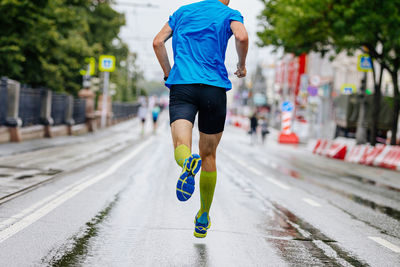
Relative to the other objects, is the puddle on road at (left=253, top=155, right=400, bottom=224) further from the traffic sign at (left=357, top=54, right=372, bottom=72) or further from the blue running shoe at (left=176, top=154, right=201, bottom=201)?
the traffic sign at (left=357, top=54, right=372, bottom=72)

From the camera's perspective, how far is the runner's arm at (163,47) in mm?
5258

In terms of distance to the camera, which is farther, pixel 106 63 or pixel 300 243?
pixel 106 63

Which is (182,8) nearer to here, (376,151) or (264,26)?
(376,151)

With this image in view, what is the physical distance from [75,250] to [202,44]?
Answer: 5.70 feet

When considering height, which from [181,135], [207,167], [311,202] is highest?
[181,135]

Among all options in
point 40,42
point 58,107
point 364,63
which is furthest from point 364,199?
point 58,107

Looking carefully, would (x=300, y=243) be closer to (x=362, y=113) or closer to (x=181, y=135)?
(x=181, y=135)

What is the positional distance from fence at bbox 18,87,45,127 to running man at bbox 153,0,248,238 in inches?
722

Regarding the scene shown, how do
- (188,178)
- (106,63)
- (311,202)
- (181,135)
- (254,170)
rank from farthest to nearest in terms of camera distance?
(106,63), (254,170), (311,202), (181,135), (188,178)

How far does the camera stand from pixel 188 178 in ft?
15.2

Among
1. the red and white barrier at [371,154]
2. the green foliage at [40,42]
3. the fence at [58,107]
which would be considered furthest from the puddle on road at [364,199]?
the fence at [58,107]

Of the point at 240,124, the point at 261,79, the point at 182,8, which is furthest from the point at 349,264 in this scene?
the point at 261,79

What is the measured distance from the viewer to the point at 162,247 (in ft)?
17.6

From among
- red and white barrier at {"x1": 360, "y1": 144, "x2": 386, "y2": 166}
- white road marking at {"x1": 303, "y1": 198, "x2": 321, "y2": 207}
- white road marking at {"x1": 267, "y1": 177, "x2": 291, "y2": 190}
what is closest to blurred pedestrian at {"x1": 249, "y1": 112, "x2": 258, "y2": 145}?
red and white barrier at {"x1": 360, "y1": 144, "x2": 386, "y2": 166}
